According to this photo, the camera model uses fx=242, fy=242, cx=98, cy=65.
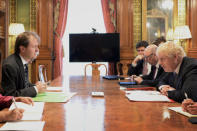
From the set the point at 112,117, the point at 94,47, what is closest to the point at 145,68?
the point at 94,47

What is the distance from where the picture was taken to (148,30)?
6.36m

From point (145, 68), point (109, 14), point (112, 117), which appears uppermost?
point (109, 14)

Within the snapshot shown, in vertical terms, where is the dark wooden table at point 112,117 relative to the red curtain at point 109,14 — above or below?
A: below

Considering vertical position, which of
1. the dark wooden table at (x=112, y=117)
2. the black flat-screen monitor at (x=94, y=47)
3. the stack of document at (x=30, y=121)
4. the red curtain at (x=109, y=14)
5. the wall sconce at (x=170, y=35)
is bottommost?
the dark wooden table at (x=112, y=117)

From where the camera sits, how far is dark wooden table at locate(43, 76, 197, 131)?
3.88ft

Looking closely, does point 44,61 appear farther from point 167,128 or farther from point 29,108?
point 167,128

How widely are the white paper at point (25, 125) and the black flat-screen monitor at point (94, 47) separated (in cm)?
436

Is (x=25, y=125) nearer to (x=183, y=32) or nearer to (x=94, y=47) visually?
(x=94, y=47)

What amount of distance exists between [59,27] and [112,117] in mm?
5213

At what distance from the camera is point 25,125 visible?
117 centimetres

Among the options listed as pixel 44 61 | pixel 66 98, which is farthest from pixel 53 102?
pixel 44 61

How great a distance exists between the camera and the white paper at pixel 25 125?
112 centimetres

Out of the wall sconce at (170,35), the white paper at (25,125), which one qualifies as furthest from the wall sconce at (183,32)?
the white paper at (25,125)

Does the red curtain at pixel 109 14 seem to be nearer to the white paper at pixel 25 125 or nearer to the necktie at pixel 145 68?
the necktie at pixel 145 68
